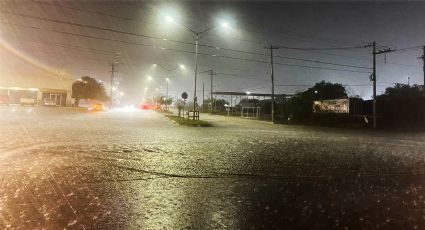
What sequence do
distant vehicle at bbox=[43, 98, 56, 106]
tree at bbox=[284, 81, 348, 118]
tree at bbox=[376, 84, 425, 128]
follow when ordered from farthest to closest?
distant vehicle at bbox=[43, 98, 56, 106] → tree at bbox=[284, 81, 348, 118] → tree at bbox=[376, 84, 425, 128]

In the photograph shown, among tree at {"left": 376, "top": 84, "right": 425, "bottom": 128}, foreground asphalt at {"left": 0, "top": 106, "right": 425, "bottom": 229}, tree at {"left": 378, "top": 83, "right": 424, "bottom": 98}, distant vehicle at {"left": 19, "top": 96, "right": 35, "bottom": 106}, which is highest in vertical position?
tree at {"left": 378, "top": 83, "right": 424, "bottom": 98}

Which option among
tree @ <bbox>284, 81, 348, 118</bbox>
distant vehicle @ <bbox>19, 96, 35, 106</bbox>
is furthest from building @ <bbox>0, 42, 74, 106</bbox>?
tree @ <bbox>284, 81, 348, 118</bbox>

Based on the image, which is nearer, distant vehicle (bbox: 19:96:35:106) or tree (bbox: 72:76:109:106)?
distant vehicle (bbox: 19:96:35:106)

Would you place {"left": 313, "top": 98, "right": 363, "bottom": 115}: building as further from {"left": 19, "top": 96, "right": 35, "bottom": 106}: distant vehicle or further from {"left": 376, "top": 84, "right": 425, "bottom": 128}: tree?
{"left": 19, "top": 96, "right": 35, "bottom": 106}: distant vehicle

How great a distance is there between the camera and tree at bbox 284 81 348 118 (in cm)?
4796

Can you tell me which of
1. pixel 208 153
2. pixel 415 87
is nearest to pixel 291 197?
pixel 208 153

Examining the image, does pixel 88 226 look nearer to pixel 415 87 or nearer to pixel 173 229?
pixel 173 229

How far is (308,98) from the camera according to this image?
53750 mm

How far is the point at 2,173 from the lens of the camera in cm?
769

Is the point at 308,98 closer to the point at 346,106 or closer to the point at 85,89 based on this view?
the point at 346,106

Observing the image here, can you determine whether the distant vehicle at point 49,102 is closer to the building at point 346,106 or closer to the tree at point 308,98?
the tree at point 308,98

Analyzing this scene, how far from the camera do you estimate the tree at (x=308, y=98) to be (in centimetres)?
4796

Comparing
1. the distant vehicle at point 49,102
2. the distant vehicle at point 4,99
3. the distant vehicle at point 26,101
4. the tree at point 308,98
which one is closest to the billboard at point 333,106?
the tree at point 308,98

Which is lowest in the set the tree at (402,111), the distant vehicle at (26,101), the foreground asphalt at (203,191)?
the foreground asphalt at (203,191)
